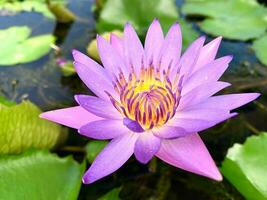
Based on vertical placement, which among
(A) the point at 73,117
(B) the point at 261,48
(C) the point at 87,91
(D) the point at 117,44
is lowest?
(C) the point at 87,91

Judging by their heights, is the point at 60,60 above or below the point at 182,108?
below

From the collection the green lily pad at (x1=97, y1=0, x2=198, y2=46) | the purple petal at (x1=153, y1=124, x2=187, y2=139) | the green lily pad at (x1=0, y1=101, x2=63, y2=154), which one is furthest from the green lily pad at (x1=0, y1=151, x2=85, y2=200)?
the green lily pad at (x1=97, y1=0, x2=198, y2=46)

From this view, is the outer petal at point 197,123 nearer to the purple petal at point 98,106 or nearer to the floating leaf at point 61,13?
the purple petal at point 98,106

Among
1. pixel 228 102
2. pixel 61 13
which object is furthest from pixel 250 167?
pixel 61 13

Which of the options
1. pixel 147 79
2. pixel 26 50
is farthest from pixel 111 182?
pixel 26 50

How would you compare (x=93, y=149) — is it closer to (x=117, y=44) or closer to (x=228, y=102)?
(x=117, y=44)

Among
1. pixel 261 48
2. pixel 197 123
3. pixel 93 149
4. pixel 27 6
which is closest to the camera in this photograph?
pixel 197 123

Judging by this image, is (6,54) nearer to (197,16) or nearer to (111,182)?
(111,182)
